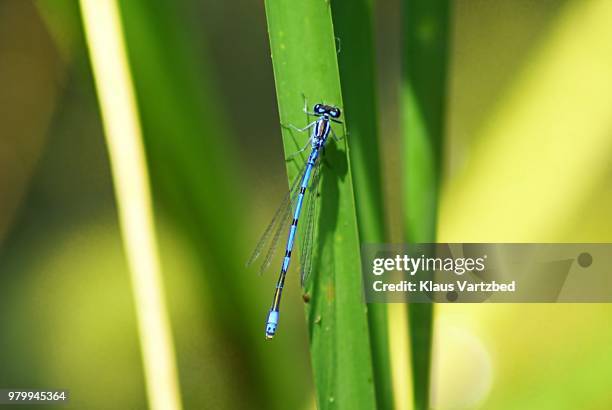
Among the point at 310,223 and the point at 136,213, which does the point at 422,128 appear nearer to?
the point at 310,223

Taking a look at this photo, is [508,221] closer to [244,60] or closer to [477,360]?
[477,360]

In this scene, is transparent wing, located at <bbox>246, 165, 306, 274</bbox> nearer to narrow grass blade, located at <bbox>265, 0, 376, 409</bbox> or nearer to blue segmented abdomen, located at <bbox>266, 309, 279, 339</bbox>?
blue segmented abdomen, located at <bbox>266, 309, 279, 339</bbox>

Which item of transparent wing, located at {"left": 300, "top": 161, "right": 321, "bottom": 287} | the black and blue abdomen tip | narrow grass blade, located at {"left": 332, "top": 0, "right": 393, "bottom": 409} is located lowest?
the black and blue abdomen tip

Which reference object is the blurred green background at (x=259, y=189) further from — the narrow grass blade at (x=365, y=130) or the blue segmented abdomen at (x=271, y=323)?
the narrow grass blade at (x=365, y=130)

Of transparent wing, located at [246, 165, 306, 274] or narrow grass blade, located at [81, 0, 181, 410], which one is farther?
transparent wing, located at [246, 165, 306, 274]

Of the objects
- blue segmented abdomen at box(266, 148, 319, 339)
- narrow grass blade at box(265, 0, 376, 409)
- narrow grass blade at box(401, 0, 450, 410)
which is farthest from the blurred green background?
narrow grass blade at box(265, 0, 376, 409)

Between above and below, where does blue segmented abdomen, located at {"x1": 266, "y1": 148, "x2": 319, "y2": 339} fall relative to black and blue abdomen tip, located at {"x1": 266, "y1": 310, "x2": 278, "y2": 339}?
above

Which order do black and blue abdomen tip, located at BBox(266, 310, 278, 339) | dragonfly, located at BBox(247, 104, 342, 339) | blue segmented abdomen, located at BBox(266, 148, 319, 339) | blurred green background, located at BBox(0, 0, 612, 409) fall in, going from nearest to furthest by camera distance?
1. dragonfly, located at BBox(247, 104, 342, 339)
2. blue segmented abdomen, located at BBox(266, 148, 319, 339)
3. black and blue abdomen tip, located at BBox(266, 310, 278, 339)
4. blurred green background, located at BBox(0, 0, 612, 409)
